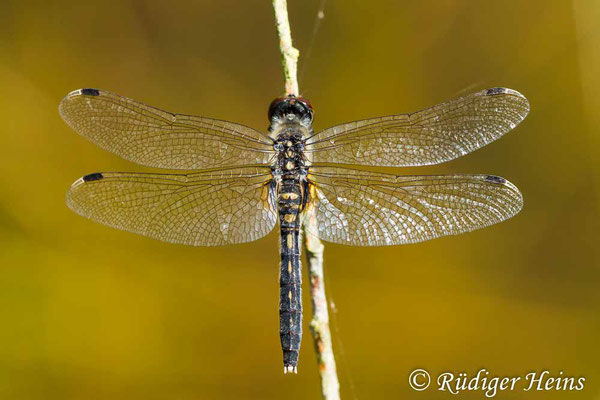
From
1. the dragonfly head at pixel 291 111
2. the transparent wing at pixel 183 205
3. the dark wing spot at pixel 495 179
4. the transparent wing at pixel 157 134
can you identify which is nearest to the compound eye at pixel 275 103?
the dragonfly head at pixel 291 111

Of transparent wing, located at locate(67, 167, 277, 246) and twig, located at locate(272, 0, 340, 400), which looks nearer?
twig, located at locate(272, 0, 340, 400)

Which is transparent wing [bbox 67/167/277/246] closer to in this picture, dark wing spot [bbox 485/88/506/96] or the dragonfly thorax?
the dragonfly thorax

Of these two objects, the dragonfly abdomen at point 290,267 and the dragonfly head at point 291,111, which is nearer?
the dragonfly abdomen at point 290,267

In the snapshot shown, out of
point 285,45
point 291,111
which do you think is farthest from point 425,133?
point 285,45

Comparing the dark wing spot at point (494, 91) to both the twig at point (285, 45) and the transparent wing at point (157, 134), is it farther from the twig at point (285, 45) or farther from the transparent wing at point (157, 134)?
the transparent wing at point (157, 134)

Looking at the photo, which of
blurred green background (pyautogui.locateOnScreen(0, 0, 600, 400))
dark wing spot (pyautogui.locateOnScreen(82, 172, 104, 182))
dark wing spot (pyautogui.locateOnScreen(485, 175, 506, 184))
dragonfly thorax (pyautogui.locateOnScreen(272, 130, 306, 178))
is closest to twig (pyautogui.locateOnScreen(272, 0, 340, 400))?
dragonfly thorax (pyautogui.locateOnScreen(272, 130, 306, 178))
